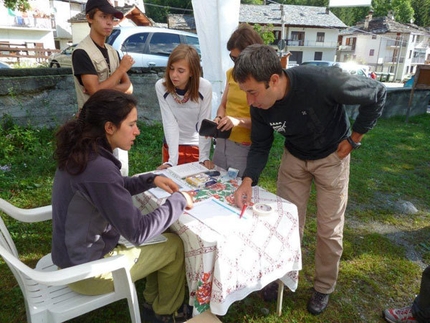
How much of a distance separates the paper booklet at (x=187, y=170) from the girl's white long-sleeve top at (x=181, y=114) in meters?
0.21

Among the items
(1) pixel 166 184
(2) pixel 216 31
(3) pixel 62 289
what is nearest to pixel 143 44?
(2) pixel 216 31

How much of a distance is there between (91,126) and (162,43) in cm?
641

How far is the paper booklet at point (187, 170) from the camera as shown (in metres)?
2.20

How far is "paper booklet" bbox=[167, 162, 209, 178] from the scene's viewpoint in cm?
220

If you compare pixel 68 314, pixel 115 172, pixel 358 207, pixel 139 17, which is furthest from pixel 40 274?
pixel 139 17

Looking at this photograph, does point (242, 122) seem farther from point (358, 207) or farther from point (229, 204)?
point (358, 207)

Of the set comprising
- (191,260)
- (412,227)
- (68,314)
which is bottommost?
(412,227)

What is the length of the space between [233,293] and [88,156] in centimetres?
96

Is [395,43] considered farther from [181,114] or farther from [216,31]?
[181,114]

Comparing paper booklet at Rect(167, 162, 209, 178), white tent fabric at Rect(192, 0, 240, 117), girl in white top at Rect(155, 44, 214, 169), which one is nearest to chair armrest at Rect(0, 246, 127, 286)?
paper booklet at Rect(167, 162, 209, 178)

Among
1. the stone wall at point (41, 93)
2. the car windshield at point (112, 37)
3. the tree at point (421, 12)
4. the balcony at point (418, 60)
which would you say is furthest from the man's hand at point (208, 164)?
the tree at point (421, 12)

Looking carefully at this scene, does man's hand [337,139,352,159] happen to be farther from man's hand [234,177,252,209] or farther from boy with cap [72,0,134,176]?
boy with cap [72,0,134,176]

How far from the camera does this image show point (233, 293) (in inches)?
62.9

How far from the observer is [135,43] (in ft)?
22.9
